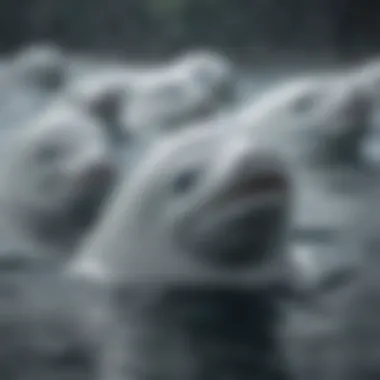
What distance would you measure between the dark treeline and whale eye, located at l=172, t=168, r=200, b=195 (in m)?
0.22

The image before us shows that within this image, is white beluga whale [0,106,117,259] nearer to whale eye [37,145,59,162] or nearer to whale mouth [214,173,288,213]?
whale eye [37,145,59,162]

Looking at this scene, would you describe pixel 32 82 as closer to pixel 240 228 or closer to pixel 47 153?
pixel 47 153

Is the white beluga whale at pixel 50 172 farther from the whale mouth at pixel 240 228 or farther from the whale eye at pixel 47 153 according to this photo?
the whale mouth at pixel 240 228

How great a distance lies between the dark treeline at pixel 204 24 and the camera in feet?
6.76

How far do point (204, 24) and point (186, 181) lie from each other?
276 millimetres

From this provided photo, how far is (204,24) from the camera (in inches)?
81.2

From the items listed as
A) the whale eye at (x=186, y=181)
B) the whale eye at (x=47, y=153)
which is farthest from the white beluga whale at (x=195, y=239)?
the whale eye at (x=47, y=153)

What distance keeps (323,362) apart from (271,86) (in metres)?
0.49

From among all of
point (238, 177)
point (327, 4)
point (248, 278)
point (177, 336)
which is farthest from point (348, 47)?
point (177, 336)

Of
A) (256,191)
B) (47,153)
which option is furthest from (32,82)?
(256,191)

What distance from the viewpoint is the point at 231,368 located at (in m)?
1.88

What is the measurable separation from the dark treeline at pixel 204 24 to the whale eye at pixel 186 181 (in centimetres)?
22

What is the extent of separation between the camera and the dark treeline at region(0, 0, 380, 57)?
2.06m

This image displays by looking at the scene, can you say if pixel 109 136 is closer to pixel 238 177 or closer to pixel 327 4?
pixel 238 177
